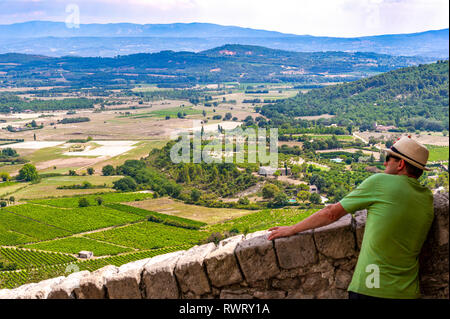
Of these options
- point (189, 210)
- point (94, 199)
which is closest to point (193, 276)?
point (189, 210)

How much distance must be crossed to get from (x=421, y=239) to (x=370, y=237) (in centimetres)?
30

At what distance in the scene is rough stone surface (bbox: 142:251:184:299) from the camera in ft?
11.0

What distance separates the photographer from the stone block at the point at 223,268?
326 cm

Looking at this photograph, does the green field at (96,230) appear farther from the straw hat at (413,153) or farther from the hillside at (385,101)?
the hillside at (385,101)

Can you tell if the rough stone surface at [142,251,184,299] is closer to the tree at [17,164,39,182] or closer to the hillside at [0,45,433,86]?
the tree at [17,164,39,182]

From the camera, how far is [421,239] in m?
2.60

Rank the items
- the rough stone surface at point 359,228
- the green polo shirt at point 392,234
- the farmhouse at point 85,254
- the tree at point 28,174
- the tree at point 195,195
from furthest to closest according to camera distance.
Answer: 1. the tree at point 28,174
2. the tree at point 195,195
3. the farmhouse at point 85,254
4. the rough stone surface at point 359,228
5. the green polo shirt at point 392,234

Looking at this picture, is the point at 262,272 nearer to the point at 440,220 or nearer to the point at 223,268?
the point at 223,268

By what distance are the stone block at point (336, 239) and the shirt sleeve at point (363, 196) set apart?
453 mm

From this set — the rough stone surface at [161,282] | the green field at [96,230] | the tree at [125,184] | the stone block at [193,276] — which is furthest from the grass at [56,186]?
the stone block at [193,276]

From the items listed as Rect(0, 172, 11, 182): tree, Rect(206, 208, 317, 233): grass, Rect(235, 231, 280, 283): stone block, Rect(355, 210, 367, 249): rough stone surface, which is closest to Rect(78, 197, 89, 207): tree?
Rect(206, 208, 317, 233): grass

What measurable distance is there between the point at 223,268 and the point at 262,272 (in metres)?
0.29
